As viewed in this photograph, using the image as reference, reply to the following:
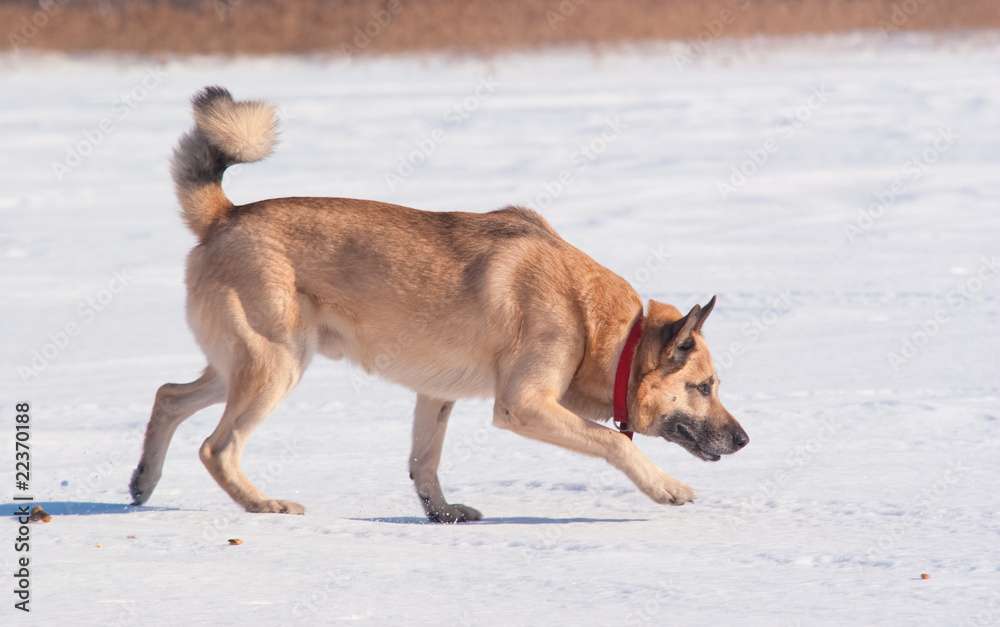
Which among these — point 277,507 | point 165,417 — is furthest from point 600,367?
point 165,417

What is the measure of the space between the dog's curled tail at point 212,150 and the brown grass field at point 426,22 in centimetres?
1826

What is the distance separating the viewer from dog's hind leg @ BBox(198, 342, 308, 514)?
16.6 ft

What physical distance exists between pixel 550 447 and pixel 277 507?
1.86 metres

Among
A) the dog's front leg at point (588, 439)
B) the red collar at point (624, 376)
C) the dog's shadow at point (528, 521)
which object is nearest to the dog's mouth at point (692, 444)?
the red collar at point (624, 376)

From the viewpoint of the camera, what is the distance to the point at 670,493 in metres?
4.91

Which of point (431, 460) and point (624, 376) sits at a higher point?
point (624, 376)

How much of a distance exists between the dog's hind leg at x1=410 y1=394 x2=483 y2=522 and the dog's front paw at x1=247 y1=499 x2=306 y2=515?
67 centimetres

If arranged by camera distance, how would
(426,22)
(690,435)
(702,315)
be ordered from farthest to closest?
(426,22), (690,435), (702,315)

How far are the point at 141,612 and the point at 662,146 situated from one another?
13678 mm

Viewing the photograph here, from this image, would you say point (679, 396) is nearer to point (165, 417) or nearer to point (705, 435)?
point (705, 435)

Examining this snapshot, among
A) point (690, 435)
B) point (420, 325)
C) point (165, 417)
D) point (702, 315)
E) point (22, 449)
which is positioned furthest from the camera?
point (22, 449)

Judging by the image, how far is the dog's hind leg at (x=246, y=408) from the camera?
5.06 meters

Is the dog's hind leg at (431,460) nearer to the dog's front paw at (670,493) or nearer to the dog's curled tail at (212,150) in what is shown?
the dog's front paw at (670,493)

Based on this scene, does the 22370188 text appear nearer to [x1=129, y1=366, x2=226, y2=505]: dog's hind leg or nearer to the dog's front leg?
[x1=129, y1=366, x2=226, y2=505]: dog's hind leg
